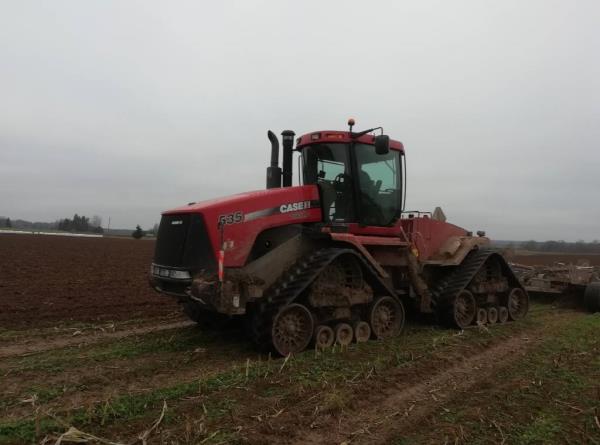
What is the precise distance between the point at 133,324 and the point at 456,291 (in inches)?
243

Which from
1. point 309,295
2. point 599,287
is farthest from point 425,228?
point 599,287

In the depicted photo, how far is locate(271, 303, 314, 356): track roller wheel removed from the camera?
251 inches

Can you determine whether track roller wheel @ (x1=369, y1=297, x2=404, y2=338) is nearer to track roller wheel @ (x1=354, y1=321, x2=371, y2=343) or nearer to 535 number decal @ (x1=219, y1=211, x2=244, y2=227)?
track roller wheel @ (x1=354, y1=321, x2=371, y2=343)

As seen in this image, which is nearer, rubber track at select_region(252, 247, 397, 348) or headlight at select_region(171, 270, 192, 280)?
rubber track at select_region(252, 247, 397, 348)

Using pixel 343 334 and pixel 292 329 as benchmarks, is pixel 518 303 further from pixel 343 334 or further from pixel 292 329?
pixel 292 329

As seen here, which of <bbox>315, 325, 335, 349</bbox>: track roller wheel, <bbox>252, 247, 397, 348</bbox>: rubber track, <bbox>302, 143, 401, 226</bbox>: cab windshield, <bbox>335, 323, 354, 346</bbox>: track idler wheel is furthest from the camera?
<bbox>302, 143, 401, 226</bbox>: cab windshield

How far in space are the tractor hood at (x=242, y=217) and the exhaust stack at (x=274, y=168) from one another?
96 centimetres

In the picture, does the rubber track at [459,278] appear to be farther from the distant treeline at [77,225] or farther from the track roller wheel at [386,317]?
the distant treeline at [77,225]

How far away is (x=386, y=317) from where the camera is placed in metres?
7.96

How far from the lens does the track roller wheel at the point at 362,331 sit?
739 centimetres

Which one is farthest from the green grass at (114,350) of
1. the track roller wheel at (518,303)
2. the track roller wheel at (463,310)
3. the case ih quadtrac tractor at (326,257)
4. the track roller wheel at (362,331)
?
the track roller wheel at (518,303)

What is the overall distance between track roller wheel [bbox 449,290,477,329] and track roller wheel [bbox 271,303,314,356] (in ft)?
11.5

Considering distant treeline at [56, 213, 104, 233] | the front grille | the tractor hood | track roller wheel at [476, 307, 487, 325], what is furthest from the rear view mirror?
distant treeline at [56, 213, 104, 233]

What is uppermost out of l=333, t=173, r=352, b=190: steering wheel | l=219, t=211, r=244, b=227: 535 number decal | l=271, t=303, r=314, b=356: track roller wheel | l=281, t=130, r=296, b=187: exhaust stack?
l=281, t=130, r=296, b=187: exhaust stack
